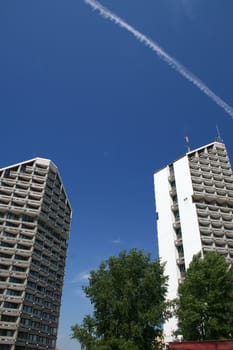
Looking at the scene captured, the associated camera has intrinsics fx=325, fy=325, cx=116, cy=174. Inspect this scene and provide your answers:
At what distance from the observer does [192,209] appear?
78500 mm

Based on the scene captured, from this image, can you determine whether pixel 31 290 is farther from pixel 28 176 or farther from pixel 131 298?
pixel 131 298

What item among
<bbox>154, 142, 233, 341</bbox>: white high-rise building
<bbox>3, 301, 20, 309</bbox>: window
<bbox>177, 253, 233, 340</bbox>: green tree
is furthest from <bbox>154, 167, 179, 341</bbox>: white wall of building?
<bbox>3, 301, 20, 309</bbox>: window

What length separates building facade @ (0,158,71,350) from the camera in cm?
6888

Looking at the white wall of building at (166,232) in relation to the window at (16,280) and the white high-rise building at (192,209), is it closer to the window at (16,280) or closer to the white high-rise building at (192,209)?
the white high-rise building at (192,209)

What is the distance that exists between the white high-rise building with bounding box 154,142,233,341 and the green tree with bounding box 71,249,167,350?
35.1 meters

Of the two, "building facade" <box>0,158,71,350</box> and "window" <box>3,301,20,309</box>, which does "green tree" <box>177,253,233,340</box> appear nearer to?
"building facade" <box>0,158,71,350</box>


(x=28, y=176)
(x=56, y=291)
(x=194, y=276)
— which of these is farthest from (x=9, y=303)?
(x=194, y=276)

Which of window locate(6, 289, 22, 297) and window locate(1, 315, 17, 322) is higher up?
window locate(6, 289, 22, 297)

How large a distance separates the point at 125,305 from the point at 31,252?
4695cm

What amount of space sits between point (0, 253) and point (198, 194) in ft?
161

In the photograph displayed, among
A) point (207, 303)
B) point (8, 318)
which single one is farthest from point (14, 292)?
point (207, 303)

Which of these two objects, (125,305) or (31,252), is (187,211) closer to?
(31,252)

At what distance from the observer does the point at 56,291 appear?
83.9 meters

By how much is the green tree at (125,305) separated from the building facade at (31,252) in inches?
1508
